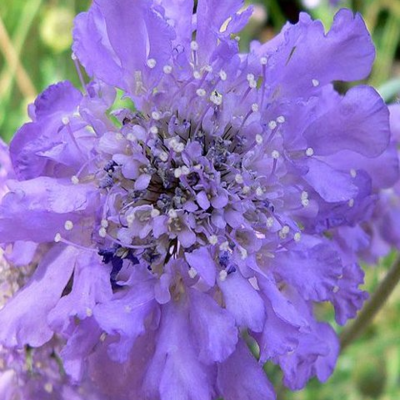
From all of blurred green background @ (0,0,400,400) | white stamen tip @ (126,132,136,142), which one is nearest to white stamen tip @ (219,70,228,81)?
white stamen tip @ (126,132,136,142)

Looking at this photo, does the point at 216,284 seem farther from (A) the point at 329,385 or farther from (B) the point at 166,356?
(A) the point at 329,385

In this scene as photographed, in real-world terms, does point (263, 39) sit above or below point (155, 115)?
below

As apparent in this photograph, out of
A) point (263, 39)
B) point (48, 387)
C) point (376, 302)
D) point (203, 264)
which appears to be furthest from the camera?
point (263, 39)

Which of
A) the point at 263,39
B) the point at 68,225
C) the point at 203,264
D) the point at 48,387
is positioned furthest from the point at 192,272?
the point at 263,39

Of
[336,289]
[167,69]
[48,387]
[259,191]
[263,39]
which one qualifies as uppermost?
[167,69]

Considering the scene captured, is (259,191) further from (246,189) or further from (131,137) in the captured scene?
(131,137)

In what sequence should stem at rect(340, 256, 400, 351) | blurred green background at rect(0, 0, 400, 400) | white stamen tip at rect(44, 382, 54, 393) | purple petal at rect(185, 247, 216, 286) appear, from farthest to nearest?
1. blurred green background at rect(0, 0, 400, 400)
2. stem at rect(340, 256, 400, 351)
3. white stamen tip at rect(44, 382, 54, 393)
4. purple petal at rect(185, 247, 216, 286)

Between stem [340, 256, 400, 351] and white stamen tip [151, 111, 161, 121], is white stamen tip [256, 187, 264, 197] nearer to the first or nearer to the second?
white stamen tip [151, 111, 161, 121]
